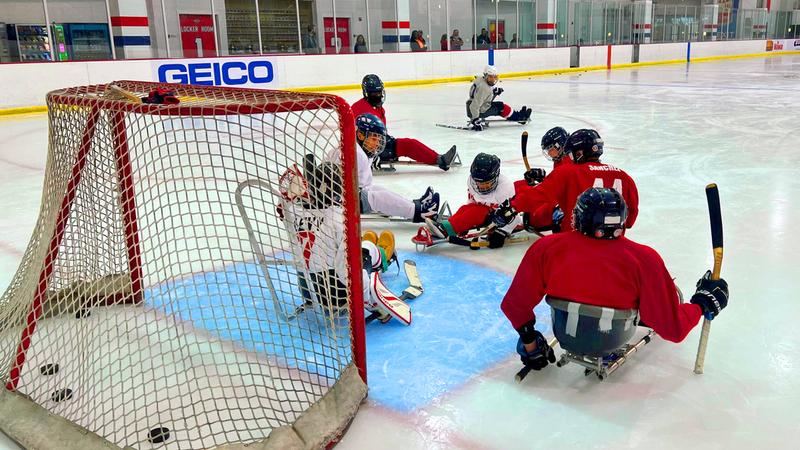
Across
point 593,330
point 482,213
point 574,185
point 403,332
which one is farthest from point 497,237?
point 593,330

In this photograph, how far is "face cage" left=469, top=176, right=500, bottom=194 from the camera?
3.63 meters

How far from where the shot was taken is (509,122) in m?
9.15

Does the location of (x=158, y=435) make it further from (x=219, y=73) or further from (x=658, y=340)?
(x=219, y=73)

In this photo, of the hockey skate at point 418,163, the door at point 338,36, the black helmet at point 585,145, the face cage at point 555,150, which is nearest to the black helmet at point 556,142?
the face cage at point 555,150

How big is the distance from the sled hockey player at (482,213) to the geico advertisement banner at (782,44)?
3010 cm

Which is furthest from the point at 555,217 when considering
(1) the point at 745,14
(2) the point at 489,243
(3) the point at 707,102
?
(1) the point at 745,14

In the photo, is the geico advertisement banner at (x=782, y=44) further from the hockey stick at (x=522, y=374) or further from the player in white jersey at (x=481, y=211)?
the hockey stick at (x=522, y=374)

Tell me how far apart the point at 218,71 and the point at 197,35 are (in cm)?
233

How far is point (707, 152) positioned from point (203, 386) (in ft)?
18.7

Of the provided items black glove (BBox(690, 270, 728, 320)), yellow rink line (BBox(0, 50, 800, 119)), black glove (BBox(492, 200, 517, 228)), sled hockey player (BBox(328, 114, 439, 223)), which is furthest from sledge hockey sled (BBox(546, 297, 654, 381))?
yellow rink line (BBox(0, 50, 800, 119))

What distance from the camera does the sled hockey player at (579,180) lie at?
2869mm

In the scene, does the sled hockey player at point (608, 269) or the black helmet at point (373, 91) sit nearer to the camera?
Answer: the sled hockey player at point (608, 269)

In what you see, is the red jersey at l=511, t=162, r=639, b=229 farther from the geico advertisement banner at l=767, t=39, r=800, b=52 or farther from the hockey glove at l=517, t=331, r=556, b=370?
the geico advertisement banner at l=767, t=39, r=800, b=52

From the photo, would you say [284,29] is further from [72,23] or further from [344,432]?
[344,432]
